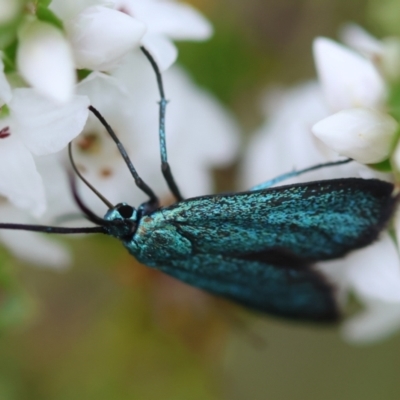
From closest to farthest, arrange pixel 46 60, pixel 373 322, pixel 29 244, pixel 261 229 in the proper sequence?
pixel 46 60 < pixel 261 229 < pixel 29 244 < pixel 373 322

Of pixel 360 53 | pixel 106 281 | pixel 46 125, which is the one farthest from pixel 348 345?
pixel 46 125

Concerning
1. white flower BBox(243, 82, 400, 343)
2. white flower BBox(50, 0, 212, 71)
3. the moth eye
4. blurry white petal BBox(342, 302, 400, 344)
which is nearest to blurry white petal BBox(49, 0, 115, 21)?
white flower BBox(50, 0, 212, 71)

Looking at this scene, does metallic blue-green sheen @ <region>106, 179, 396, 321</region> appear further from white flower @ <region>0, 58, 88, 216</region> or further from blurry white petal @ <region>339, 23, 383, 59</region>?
blurry white petal @ <region>339, 23, 383, 59</region>

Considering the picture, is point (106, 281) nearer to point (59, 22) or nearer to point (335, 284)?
point (335, 284)

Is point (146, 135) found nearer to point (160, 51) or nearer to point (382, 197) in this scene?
point (160, 51)

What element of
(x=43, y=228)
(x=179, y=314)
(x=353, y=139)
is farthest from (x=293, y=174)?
(x=179, y=314)

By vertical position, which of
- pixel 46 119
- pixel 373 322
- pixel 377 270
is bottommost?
pixel 373 322

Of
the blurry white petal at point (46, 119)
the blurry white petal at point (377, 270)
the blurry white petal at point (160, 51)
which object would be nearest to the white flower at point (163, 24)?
the blurry white petal at point (160, 51)
